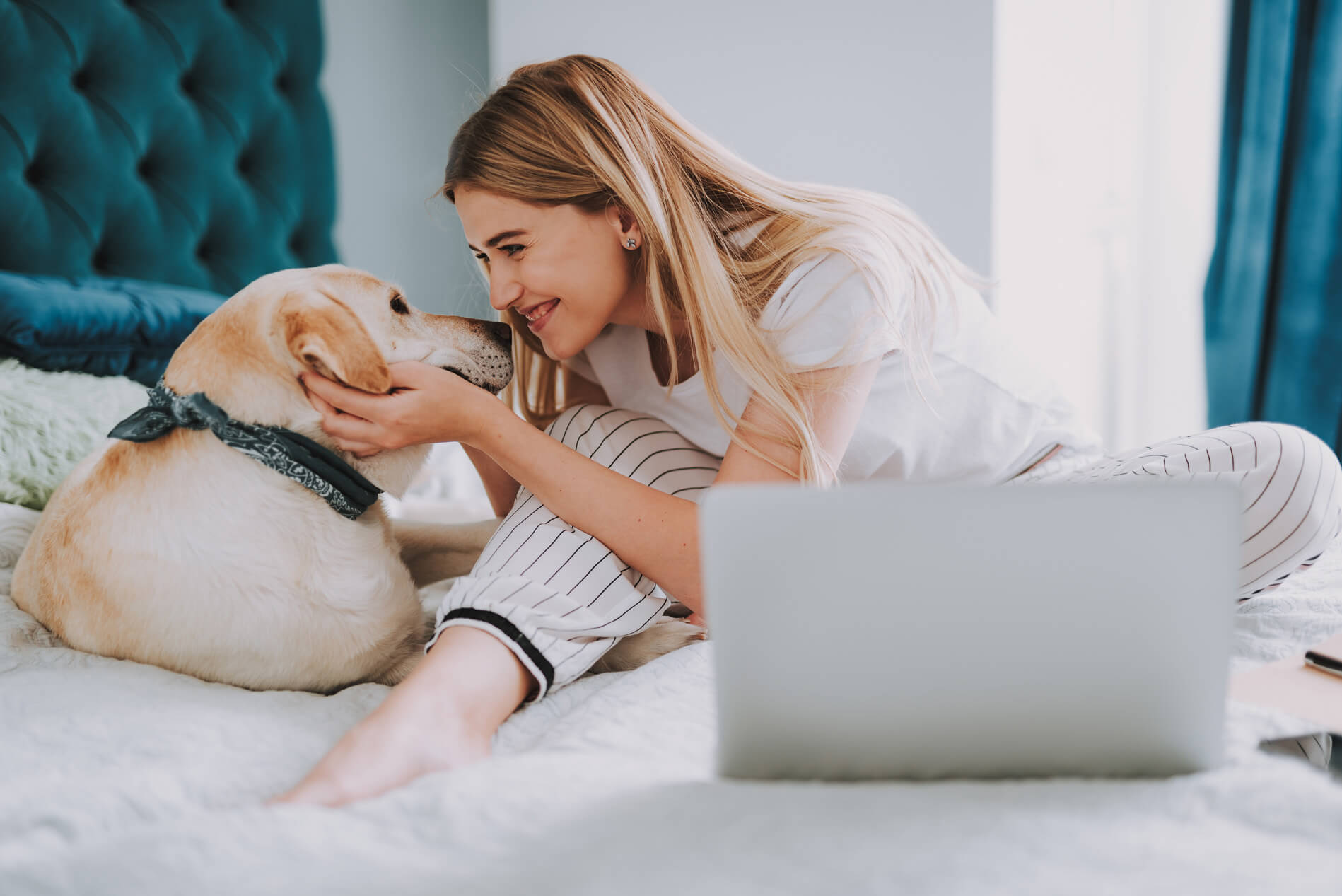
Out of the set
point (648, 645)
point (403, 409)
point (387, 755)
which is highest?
point (403, 409)

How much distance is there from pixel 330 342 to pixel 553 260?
13.2 inches

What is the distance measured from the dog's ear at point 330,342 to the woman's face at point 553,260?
10.2 inches

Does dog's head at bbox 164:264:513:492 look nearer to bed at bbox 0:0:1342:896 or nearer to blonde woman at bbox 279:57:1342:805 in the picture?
blonde woman at bbox 279:57:1342:805

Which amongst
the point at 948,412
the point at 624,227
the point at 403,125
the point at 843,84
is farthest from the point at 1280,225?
the point at 403,125

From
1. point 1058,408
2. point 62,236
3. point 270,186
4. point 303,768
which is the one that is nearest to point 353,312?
point 303,768

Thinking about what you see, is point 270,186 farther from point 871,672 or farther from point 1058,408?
point 871,672

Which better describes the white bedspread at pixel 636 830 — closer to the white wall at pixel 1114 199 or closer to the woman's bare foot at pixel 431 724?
the woman's bare foot at pixel 431 724

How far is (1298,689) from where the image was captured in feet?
2.28

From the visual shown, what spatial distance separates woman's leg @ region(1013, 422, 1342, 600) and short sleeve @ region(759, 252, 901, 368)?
1.27 ft

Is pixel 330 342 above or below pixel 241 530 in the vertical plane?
above

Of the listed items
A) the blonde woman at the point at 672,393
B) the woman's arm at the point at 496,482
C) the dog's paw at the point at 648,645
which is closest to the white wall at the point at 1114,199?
the blonde woman at the point at 672,393

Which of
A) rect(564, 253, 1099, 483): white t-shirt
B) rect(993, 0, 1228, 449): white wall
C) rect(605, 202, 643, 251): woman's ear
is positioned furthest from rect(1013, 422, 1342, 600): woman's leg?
rect(993, 0, 1228, 449): white wall

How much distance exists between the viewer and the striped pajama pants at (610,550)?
34.3 inches

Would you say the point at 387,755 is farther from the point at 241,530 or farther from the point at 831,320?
the point at 831,320
